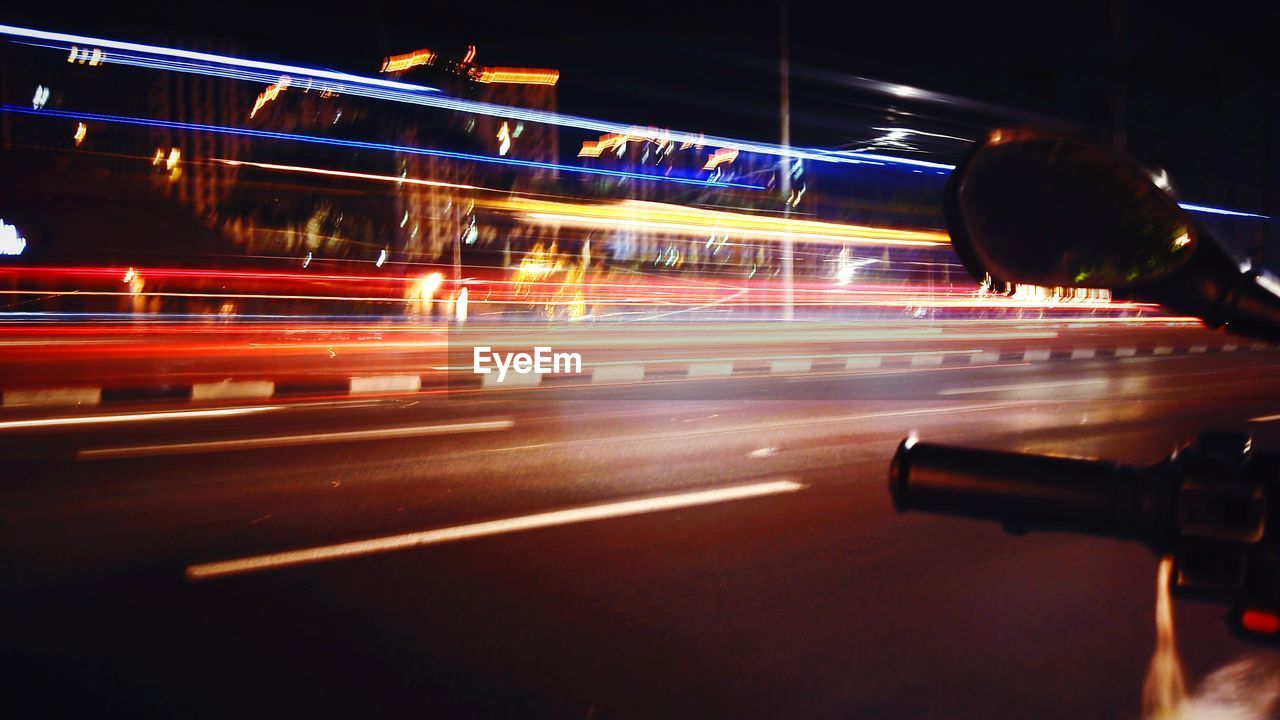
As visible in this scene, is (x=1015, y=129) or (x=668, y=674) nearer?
(x=1015, y=129)

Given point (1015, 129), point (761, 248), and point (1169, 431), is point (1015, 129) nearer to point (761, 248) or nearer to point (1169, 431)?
point (1169, 431)

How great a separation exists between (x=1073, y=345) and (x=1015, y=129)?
24.9 metres

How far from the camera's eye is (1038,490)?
4.40 ft

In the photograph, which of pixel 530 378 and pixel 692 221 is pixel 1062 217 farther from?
pixel 692 221

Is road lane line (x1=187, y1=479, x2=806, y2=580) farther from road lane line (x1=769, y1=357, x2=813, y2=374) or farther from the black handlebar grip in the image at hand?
road lane line (x1=769, y1=357, x2=813, y2=374)

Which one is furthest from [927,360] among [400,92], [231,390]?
[231,390]

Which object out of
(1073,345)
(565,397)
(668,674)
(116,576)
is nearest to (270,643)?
(116,576)

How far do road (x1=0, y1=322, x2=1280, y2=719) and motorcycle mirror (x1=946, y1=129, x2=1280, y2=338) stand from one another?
1965mm

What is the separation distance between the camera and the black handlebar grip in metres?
1.29

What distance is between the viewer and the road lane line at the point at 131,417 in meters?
8.56

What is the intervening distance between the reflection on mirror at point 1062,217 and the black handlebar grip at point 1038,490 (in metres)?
0.29

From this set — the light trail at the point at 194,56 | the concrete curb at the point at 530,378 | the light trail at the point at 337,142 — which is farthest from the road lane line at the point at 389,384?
the light trail at the point at 194,56

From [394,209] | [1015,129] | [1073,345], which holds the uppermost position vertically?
[394,209]

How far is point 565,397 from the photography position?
11.5 metres
